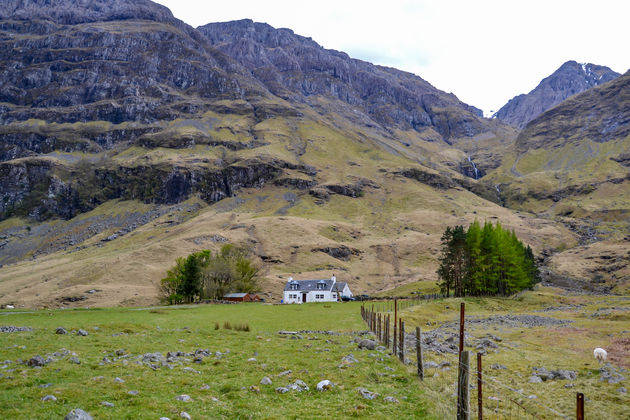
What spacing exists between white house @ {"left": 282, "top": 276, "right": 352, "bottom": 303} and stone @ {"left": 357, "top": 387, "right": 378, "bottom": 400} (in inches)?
4040

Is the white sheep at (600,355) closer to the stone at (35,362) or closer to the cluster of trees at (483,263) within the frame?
the stone at (35,362)

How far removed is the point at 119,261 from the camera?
142375 millimetres

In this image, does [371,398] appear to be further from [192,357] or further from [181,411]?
[192,357]

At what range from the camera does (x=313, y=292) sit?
118 m

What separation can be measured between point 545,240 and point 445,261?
136799mm

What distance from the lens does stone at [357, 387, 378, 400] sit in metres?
14.9

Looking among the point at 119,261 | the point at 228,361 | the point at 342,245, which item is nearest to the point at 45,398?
the point at 228,361

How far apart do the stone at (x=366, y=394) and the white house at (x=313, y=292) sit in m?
103

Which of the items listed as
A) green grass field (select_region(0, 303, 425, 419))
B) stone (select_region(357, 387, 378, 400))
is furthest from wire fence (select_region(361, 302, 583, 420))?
stone (select_region(357, 387, 378, 400))

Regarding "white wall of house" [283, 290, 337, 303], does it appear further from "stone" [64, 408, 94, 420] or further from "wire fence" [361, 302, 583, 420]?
"stone" [64, 408, 94, 420]

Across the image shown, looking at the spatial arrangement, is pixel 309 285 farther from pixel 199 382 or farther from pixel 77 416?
pixel 77 416

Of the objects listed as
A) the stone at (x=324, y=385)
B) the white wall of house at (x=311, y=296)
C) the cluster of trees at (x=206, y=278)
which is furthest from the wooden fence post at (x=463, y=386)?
the white wall of house at (x=311, y=296)

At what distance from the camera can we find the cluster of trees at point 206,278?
94.2m

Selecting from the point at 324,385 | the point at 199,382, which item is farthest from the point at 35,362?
the point at 324,385
